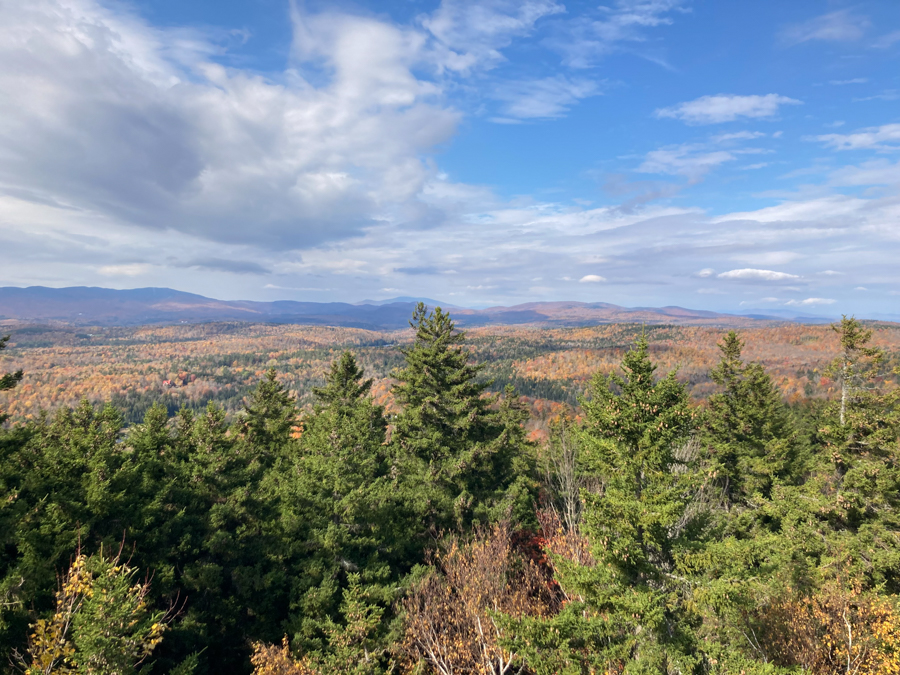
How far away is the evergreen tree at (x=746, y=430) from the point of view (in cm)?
2659

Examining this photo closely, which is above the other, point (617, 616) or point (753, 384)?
point (753, 384)

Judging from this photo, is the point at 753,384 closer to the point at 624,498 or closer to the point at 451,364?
the point at 451,364

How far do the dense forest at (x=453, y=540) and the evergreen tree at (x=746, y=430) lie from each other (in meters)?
0.20

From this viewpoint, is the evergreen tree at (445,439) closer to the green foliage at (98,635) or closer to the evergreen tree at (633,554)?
the evergreen tree at (633,554)

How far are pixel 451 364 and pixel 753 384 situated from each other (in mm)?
22076

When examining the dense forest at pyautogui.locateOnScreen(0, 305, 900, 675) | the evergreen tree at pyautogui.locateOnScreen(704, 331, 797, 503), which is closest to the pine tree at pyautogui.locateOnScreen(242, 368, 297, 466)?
the dense forest at pyautogui.locateOnScreen(0, 305, 900, 675)

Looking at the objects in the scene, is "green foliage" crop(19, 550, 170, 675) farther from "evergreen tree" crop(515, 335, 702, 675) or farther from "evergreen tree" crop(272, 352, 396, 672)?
"evergreen tree" crop(515, 335, 702, 675)

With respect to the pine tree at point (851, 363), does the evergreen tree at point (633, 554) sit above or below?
below

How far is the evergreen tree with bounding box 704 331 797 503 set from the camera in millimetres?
26594

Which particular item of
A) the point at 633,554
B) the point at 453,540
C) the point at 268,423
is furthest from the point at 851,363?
the point at 268,423

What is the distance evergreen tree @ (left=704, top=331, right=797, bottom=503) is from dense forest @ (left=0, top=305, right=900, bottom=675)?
0.20 meters

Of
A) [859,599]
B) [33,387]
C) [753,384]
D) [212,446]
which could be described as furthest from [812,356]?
[33,387]

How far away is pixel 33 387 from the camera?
510ft

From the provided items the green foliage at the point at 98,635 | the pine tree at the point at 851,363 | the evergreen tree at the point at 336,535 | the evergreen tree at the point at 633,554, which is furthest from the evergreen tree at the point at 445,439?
the pine tree at the point at 851,363
